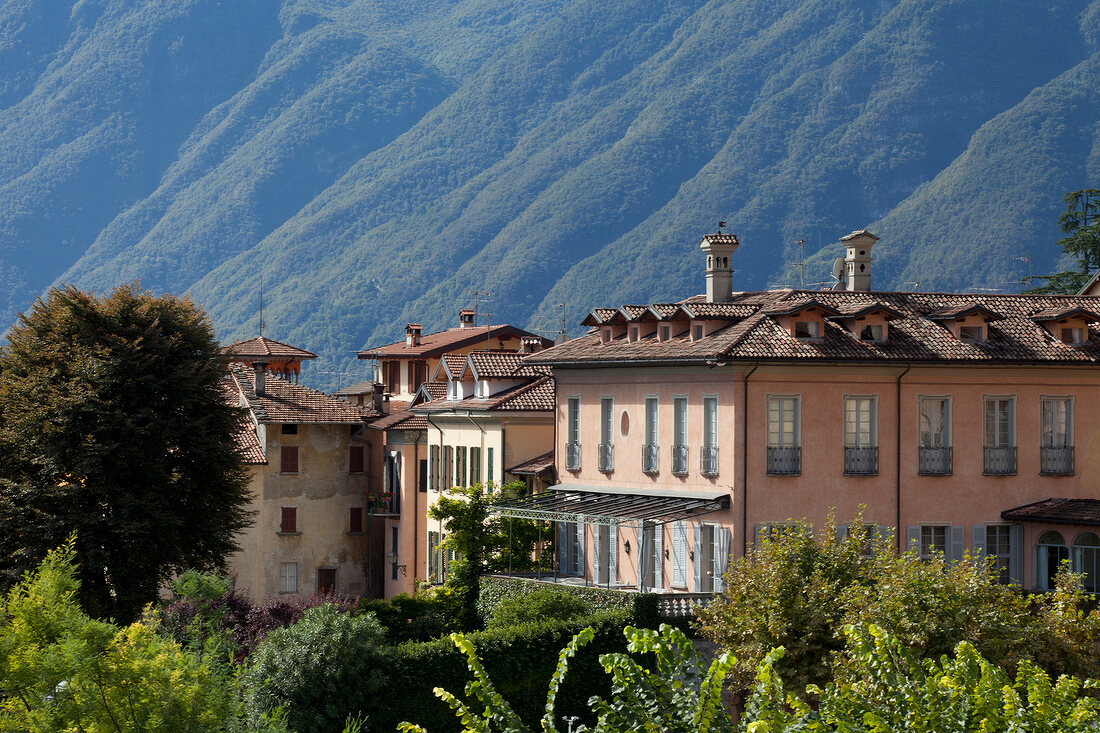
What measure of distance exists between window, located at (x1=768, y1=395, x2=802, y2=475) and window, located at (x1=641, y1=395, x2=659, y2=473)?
4.33 m

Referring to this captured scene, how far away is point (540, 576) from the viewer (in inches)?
1955

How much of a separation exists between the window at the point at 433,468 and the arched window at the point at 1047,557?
2582cm

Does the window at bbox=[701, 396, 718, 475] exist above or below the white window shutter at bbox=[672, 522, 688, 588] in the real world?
above

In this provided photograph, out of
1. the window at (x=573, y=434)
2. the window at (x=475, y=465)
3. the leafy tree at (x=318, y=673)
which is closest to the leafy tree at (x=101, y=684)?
the leafy tree at (x=318, y=673)

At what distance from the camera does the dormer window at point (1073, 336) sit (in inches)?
1849

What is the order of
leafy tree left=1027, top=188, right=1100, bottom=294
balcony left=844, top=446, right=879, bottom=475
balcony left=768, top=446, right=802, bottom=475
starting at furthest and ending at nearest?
leafy tree left=1027, top=188, right=1100, bottom=294 → balcony left=844, top=446, right=879, bottom=475 → balcony left=768, top=446, right=802, bottom=475

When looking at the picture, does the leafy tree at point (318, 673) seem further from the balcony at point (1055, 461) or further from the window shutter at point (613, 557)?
the balcony at point (1055, 461)

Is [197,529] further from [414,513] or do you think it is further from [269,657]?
[414,513]

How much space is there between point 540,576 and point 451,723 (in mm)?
12729

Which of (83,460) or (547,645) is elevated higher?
(83,460)

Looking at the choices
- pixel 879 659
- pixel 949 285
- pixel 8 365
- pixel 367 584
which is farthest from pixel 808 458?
pixel 949 285

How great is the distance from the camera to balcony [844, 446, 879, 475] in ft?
145

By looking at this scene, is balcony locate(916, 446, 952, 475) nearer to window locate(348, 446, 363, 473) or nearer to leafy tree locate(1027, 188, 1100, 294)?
window locate(348, 446, 363, 473)

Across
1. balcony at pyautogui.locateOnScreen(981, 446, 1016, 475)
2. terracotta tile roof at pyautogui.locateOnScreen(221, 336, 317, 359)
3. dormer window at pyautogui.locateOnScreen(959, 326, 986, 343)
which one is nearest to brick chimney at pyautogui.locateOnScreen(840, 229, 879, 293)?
dormer window at pyautogui.locateOnScreen(959, 326, 986, 343)
